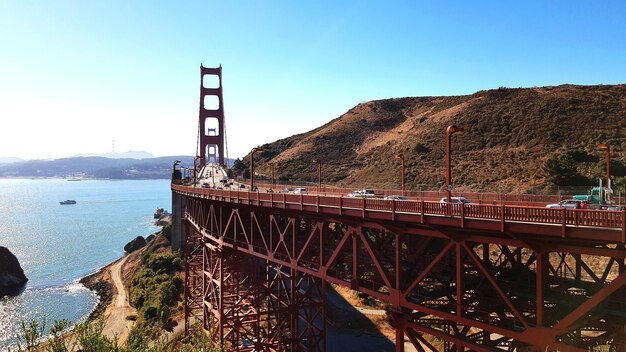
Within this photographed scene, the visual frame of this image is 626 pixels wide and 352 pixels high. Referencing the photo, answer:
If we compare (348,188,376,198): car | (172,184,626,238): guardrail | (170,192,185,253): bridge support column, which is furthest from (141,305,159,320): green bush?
(172,184,626,238): guardrail

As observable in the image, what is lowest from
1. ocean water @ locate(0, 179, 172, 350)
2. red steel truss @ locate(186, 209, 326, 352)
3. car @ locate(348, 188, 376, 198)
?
ocean water @ locate(0, 179, 172, 350)

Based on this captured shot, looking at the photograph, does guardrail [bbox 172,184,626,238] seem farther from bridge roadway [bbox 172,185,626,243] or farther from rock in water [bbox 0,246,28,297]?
rock in water [bbox 0,246,28,297]

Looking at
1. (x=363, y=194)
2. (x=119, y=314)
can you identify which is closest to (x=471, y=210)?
(x=363, y=194)

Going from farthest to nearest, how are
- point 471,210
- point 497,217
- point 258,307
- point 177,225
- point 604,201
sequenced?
1. point 177,225
2. point 258,307
3. point 604,201
4. point 471,210
5. point 497,217

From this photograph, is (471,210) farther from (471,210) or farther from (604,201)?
(604,201)

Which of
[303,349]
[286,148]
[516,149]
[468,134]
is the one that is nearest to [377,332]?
[303,349]

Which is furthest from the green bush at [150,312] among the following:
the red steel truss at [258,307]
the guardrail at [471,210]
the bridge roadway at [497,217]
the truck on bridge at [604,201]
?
the truck on bridge at [604,201]

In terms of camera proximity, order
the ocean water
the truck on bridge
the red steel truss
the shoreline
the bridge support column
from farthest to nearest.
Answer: the bridge support column → the ocean water → the shoreline → the red steel truss → the truck on bridge

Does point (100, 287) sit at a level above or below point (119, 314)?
below
